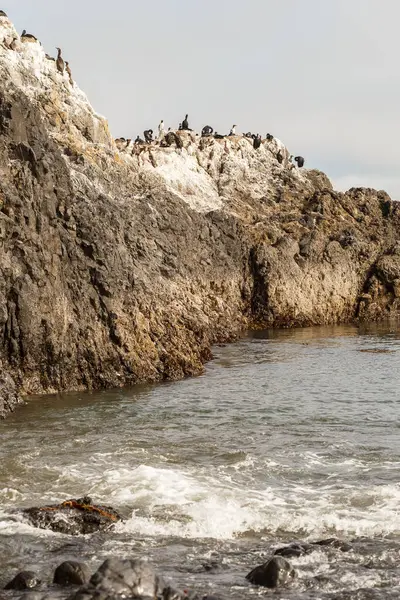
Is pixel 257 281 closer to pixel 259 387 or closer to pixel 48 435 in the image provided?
pixel 259 387

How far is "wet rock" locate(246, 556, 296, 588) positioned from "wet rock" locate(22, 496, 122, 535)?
13.2 feet

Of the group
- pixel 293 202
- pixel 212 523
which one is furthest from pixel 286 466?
pixel 293 202

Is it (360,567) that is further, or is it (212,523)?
(212,523)

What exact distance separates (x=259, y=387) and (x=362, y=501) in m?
16.0

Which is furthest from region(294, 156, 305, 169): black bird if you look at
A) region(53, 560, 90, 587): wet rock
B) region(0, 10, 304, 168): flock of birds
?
region(53, 560, 90, 587): wet rock

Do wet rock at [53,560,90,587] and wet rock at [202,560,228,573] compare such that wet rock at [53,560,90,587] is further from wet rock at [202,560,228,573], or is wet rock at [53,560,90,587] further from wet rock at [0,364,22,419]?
wet rock at [0,364,22,419]

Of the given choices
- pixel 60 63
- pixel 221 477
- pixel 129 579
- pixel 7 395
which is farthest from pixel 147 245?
pixel 129 579

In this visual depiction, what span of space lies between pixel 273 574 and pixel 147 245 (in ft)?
118

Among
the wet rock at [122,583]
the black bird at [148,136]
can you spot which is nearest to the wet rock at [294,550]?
the wet rock at [122,583]

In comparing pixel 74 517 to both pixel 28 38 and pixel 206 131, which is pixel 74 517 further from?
pixel 206 131

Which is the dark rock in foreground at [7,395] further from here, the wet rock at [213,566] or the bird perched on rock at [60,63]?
the bird perched on rock at [60,63]

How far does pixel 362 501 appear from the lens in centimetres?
1711

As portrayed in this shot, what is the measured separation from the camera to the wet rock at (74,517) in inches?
589

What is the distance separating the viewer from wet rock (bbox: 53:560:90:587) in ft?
38.5
